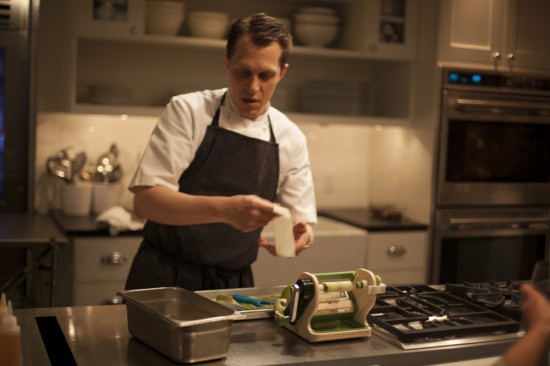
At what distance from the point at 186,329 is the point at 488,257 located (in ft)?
9.92

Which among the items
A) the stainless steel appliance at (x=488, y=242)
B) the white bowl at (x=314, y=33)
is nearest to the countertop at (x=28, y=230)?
the white bowl at (x=314, y=33)

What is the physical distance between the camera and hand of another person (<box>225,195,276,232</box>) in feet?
6.51

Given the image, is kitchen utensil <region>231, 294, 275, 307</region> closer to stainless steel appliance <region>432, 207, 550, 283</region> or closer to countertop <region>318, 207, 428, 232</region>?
countertop <region>318, 207, 428, 232</region>


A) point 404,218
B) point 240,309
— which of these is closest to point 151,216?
point 240,309

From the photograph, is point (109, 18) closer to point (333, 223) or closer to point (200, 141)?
point (200, 141)

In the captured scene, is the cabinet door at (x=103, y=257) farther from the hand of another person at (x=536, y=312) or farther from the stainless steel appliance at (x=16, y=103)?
the hand of another person at (x=536, y=312)

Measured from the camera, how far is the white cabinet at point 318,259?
3.70m

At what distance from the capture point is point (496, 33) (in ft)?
13.7

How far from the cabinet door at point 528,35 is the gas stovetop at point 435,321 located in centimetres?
237

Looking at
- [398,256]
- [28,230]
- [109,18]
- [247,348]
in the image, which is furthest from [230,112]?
[398,256]

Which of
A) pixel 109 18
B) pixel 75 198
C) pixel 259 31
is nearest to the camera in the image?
pixel 259 31

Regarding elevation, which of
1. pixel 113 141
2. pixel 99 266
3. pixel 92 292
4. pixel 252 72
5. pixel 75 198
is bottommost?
pixel 92 292

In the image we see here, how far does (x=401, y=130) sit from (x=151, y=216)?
7.91ft

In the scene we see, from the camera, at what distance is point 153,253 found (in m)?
2.50
